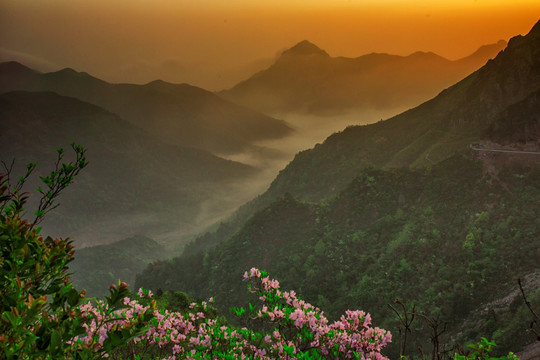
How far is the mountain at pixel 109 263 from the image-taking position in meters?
139

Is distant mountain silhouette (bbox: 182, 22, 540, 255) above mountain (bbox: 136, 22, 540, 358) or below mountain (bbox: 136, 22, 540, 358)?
above

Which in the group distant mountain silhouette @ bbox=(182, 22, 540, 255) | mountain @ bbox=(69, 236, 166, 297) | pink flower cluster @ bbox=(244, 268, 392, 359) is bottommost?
mountain @ bbox=(69, 236, 166, 297)

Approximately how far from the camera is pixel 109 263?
160250mm

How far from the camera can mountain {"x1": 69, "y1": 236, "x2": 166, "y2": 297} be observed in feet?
457

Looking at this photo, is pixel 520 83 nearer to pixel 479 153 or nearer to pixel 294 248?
pixel 479 153

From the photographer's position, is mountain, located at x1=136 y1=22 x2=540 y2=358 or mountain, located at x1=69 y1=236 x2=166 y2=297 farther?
mountain, located at x1=69 y1=236 x2=166 y2=297

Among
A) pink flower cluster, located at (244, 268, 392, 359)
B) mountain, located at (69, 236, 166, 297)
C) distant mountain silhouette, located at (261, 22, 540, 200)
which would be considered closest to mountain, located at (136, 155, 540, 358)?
distant mountain silhouette, located at (261, 22, 540, 200)

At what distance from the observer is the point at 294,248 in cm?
6919

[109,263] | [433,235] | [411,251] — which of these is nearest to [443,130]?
[433,235]

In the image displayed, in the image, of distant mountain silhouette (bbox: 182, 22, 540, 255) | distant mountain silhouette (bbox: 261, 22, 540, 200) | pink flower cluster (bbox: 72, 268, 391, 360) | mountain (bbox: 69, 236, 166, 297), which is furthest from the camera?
mountain (bbox: 69, 236, 166, 297)

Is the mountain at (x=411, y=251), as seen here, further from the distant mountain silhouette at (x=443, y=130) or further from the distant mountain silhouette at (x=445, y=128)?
the distant mountain silhouette at (x=445, y=128)

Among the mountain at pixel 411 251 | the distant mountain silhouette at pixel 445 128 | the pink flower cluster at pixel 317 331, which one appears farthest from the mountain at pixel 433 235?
the pink flower cluster at pixel 317 331

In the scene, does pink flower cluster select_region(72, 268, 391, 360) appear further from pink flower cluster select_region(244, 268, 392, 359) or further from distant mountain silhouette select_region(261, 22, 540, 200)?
distant mountain silhouette select_region(261, 22, 540, 200)

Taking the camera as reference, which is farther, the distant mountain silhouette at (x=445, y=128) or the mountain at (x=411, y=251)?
the distant mountain silhouette at (x=445, y=128)
